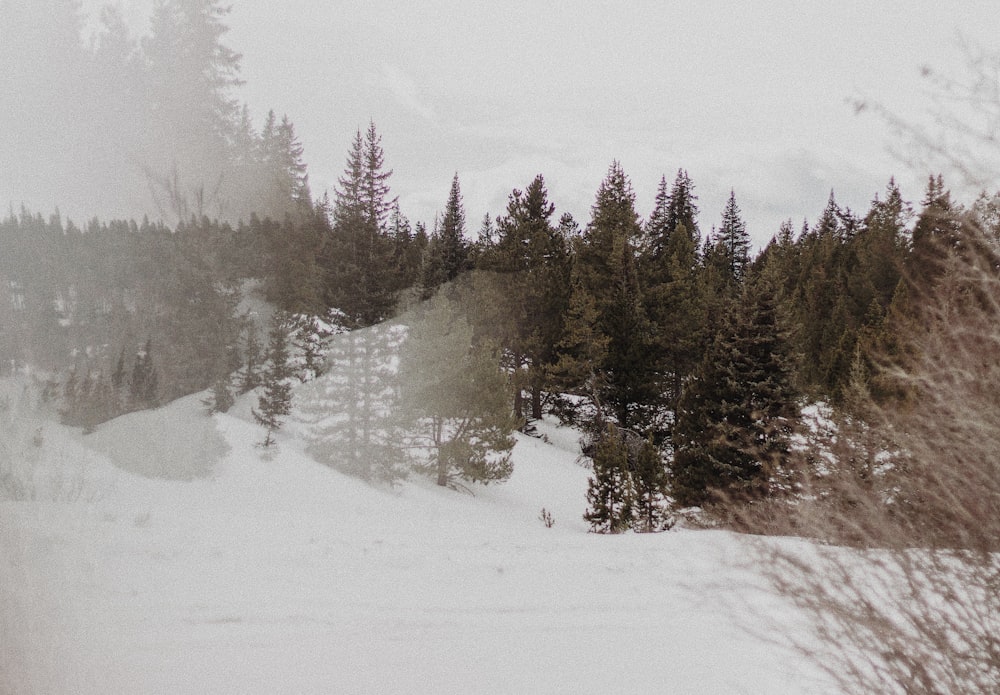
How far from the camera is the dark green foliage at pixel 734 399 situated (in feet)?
44.6

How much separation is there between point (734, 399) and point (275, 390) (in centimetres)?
1261

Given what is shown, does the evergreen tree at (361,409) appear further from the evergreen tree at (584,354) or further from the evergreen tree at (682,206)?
the evergreen tree at (682,206)

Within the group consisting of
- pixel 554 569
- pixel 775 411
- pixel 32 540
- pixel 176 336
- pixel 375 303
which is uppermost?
pixel 375 303

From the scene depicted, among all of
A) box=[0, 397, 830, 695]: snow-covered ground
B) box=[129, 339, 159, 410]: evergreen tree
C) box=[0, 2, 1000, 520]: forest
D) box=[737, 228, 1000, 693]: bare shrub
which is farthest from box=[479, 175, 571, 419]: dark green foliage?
box=[737, 228, 1000, 693]: bare shrub

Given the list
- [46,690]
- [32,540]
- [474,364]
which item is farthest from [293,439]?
[46,690]

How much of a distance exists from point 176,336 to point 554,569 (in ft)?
34.2

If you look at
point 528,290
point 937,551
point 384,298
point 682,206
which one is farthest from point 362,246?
point 682,206

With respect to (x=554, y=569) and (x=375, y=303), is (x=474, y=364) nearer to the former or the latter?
(x=375, y=303)

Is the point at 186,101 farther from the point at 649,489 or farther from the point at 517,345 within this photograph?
the point at 517,345

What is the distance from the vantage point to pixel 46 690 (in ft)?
12.4

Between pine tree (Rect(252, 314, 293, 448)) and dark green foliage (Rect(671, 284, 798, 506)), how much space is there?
36.4 ft

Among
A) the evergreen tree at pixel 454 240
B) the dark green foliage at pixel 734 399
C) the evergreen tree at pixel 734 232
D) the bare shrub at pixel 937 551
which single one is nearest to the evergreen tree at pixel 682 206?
the evergreen tree at pixel 734 232

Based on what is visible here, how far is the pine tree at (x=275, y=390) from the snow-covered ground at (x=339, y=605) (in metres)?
5.14

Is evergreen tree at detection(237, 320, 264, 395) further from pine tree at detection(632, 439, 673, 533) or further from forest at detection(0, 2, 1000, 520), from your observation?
pine tree at detection(632, 439, 673, 533)
